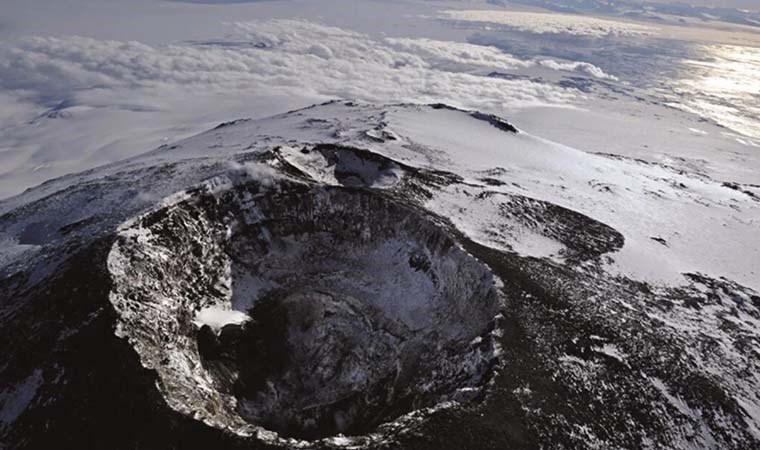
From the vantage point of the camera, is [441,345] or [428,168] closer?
[441,345]

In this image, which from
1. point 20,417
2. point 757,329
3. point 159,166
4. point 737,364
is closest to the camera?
point 20,417

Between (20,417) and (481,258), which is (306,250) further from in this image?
(20,417)

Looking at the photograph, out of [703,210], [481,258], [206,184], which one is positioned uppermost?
[206,184]

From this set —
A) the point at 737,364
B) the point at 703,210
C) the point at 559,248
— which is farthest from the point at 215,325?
the point at 703,210

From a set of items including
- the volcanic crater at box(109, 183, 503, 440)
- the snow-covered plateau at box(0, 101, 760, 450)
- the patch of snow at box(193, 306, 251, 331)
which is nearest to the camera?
the snow-covered plateau at box(0, 101, 760, 450)

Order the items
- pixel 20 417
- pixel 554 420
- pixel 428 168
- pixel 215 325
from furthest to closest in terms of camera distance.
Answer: pixel 428 168 < pixel 215 325 < pixel 554 420 < pixel 20 417

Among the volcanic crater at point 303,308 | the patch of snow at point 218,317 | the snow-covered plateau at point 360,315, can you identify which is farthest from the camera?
the patch of snow at point 218,317

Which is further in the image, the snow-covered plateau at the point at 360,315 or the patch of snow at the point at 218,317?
the patch of snow at the point at 218,317

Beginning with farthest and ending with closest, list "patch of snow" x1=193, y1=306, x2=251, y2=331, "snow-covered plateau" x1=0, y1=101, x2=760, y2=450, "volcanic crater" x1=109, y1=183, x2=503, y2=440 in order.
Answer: "patch of snow" x1=193, y1=306, x2=251, y2=331 < "volcanic crater" x1=109, y1=183, x2=503, y2=440 < "snow-covered plateau" x1=0, y1=101, x2=760, y2=450
